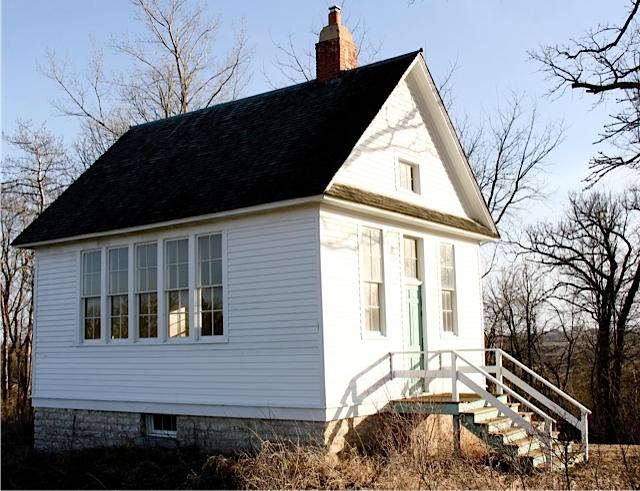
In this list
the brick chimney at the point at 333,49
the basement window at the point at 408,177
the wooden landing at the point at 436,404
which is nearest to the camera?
the wooden landing at the point at 436,404

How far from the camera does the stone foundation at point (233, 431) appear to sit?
13.1m

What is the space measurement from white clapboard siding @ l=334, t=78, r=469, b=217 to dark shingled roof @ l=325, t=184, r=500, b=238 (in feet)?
0.63

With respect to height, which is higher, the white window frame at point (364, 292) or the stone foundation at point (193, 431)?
the white window frame at point (364, 292)

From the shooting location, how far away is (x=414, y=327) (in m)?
15.5

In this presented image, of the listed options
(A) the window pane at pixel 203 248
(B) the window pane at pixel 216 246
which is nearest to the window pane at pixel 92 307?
(A) the window pane at pixel 203 248

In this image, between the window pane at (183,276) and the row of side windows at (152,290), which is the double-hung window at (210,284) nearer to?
the row of side windows at (152,290)

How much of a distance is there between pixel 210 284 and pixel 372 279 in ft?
10.4

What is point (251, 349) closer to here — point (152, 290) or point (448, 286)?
point (152, 290)

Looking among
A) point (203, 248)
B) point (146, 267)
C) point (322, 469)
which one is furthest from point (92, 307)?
point (322, 469)

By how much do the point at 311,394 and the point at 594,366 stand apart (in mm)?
20277

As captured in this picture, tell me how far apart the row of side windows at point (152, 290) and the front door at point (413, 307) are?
12.6ft

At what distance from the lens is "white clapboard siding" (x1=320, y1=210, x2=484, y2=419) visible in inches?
516

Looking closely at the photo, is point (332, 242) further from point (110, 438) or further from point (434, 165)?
point (110, 438)

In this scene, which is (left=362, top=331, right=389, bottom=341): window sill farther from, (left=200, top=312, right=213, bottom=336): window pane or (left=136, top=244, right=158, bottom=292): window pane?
(left=136, top=244, right=158, bottom=292): window pane
